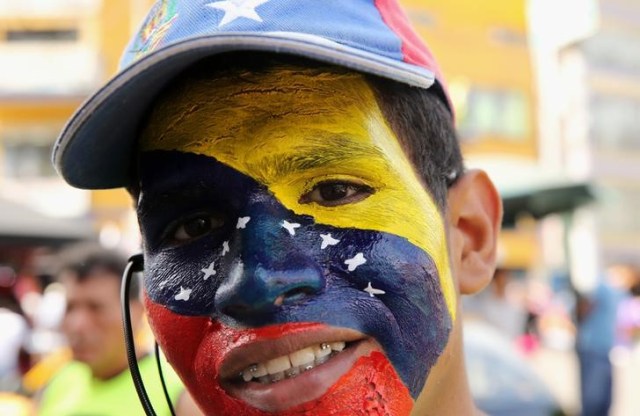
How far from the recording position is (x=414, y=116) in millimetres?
→ 1330

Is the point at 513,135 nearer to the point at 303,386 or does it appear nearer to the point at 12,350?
the point at 12,350

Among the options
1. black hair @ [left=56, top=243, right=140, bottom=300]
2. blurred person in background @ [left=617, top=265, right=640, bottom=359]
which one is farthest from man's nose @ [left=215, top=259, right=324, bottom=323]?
blurred person in background @ [left=617, top=265, right=640, bottom=359]

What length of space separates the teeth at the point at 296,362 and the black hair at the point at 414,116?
355mm

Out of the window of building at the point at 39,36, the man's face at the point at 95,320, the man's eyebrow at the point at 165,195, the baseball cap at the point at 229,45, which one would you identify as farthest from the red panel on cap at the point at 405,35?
the window of building at the point at 39,36

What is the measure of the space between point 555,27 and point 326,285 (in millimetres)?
9920

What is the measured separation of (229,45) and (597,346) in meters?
5.81

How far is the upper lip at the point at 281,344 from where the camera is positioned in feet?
3.57

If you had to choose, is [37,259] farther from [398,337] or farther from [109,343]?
[398,337]

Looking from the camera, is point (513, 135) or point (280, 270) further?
point (513, 135)

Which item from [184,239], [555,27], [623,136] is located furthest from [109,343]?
[623,136]

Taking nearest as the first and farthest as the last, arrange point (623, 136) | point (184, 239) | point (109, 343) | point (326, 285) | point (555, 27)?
1. point (326, 285)
2. point (184, 239)
3. point (109, 343)
4. point (555, 27)
5. point (623, 136)

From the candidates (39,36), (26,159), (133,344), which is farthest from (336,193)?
(39,36)

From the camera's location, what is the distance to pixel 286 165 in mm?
1180

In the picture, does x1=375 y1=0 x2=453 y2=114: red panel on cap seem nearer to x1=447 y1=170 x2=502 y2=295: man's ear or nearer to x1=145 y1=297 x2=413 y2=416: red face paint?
x1=447 y1=170 x2=502 y2=295: man's ear
